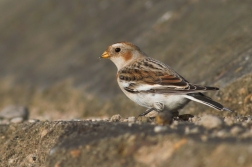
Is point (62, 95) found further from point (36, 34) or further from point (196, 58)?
point (36, 34)

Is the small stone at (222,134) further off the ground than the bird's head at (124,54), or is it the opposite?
the bird's head at (124,54)

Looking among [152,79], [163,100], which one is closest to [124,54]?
[152,79]

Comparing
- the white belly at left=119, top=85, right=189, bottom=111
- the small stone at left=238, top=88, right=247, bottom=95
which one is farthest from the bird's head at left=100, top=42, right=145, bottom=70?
the small stone at left=238, top=88, right=247, bottom=95

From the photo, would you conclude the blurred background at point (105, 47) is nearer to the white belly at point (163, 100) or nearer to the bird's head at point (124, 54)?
the bird's head at point (124, 54)

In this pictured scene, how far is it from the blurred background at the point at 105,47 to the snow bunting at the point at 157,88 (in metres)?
1.91

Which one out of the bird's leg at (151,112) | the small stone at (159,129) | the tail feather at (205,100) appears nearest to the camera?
the small stone at (159,129)

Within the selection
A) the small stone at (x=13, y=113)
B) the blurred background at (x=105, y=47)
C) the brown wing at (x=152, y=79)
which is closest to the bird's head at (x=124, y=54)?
the brown wing at (x=152, y=79)

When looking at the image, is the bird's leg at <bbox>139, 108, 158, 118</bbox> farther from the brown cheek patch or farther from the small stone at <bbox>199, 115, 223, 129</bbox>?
the small stone at <bbox>199, 115, 223, 129</bbox>

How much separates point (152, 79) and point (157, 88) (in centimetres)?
27

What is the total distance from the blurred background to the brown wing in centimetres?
189

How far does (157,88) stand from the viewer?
24.3 feet

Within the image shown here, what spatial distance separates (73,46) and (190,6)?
4477mm

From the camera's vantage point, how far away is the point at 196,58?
11750mm

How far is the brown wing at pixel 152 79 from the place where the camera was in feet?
23.7
